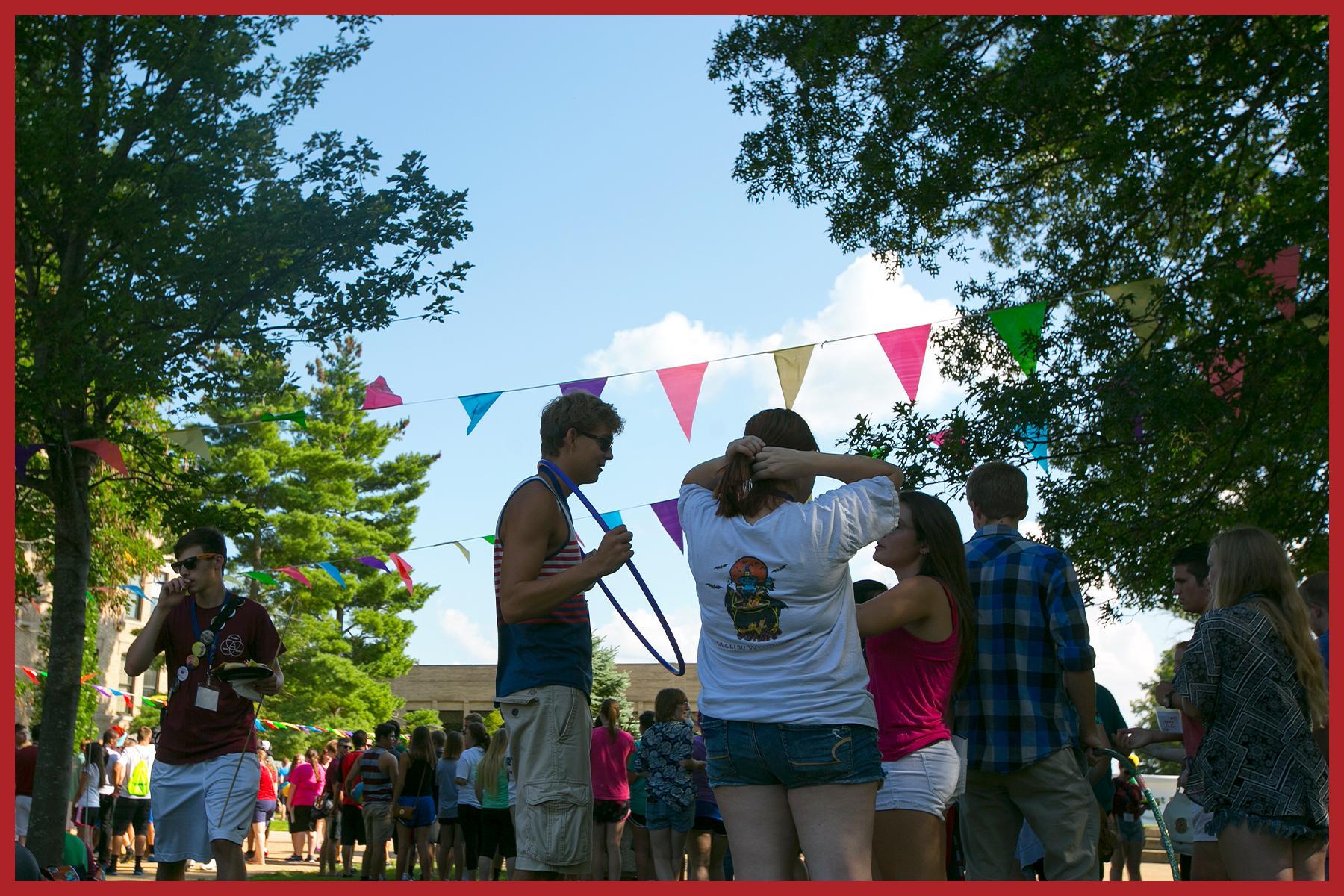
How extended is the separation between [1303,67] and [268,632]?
8.41m

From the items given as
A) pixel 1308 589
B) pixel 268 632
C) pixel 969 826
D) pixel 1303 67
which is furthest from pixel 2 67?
pixel 1303 67

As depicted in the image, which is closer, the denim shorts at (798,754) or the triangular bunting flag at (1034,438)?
the denim shorts at (798,754)

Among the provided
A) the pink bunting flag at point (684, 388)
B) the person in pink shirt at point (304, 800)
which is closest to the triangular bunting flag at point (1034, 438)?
the pink bunting flag at point (684, 388)

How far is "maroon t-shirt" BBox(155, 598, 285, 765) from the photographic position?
14.6ft

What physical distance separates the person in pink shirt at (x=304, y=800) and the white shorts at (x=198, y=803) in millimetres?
13307

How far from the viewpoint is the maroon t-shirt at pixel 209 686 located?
14.6 ft

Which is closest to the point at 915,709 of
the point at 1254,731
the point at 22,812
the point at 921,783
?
the point at 921,783

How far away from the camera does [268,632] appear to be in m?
4.73

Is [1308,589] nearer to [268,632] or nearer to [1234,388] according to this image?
[268,632]

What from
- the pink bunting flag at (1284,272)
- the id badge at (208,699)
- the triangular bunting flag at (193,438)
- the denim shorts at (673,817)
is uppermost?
the pink bunting flag at (1284,272)

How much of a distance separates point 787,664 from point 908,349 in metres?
7.13

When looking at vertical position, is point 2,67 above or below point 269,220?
below

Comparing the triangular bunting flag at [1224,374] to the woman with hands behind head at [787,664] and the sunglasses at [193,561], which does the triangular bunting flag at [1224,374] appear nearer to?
the woman with hands behind head at [787,664]

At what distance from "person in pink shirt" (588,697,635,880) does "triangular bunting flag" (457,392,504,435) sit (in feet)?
8.50
